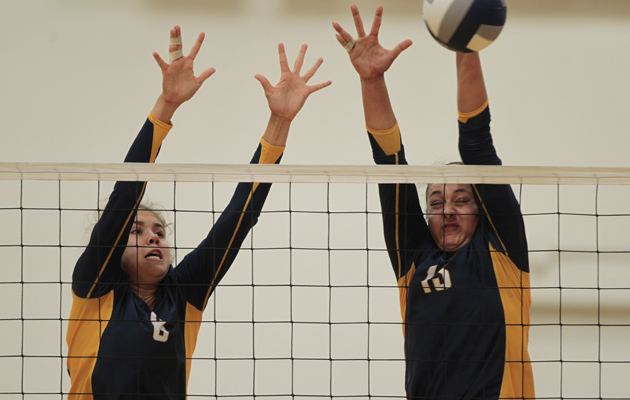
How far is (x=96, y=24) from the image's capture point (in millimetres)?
3729

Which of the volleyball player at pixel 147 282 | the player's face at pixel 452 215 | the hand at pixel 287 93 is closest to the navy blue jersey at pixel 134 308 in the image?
the volleyball player at pixel 147 282

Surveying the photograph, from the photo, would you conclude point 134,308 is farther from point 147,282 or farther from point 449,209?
point 449,209

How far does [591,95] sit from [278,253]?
1.95m

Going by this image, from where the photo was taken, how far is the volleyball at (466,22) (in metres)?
1.85

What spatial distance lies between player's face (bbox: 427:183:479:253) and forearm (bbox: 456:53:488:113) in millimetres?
270

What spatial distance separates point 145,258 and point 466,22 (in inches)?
47.7

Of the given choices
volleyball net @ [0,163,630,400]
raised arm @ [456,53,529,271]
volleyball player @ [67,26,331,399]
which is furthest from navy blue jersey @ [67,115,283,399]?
volleyball net @ [0,163,630,400]

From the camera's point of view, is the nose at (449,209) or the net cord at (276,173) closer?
the net cord at (276,173)

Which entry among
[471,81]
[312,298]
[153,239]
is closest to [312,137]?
[312,298]

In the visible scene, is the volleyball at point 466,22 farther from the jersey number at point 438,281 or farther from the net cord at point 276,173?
the jersey number at point 438,281

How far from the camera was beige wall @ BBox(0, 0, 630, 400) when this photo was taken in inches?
142

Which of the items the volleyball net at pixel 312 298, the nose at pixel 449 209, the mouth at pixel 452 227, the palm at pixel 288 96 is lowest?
the volleyball net at pixel 312 298

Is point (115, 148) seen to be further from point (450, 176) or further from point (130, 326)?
point (450, 176)

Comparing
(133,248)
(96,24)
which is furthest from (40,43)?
(133,248)
